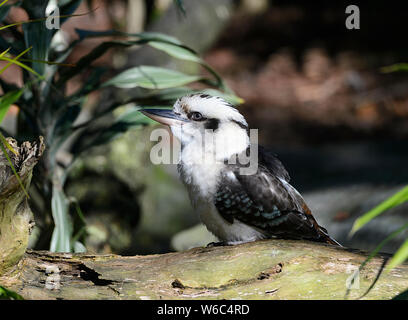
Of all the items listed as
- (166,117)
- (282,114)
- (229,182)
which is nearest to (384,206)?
(229,182)

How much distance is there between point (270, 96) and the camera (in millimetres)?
Answer: 10156

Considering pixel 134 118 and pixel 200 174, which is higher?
pixel 134 118

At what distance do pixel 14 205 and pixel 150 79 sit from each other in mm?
1819

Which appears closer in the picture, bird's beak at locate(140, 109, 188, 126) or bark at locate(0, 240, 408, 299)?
bark at locate(0, 240, 408, 299)

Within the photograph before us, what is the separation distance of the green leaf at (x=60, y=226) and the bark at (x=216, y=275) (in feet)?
3.16

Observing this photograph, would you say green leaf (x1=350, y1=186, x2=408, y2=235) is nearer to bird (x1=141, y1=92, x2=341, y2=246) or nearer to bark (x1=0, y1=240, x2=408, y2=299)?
bark (x1=0, y1=240, x2=408, y2=299)

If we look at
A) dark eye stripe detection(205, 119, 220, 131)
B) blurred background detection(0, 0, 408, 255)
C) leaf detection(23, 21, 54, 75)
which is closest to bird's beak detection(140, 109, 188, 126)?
dark eye stripe detection(205, 119, 220, 131)

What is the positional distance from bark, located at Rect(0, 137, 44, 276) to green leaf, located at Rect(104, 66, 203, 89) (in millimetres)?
1570

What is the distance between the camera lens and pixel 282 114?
9.53 metres

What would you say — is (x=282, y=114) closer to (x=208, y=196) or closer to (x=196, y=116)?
(x=196, y=116)

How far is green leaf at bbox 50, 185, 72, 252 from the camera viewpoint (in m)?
4.17

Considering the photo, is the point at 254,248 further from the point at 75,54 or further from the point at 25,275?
the point at 75,54

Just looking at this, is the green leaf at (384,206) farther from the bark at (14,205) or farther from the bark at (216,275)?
the bark at (14,205)

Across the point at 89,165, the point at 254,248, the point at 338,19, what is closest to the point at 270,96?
the point at 338,19
